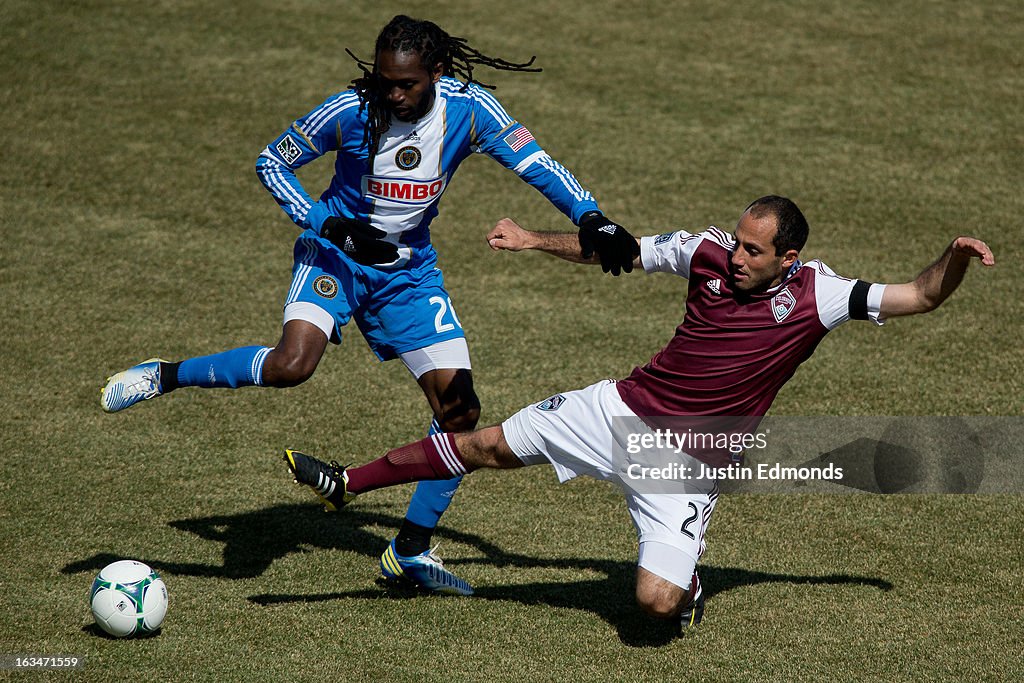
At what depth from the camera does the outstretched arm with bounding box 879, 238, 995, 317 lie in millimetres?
5480

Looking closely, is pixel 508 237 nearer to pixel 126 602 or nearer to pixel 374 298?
pixel 374 298

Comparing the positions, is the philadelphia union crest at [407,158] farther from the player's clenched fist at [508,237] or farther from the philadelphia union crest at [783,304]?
the philadelphia union crest at [783,304]

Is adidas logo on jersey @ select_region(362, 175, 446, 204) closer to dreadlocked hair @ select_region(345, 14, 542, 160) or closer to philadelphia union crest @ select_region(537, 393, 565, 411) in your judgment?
dreadlocked hair @ select_region(345, 14, 542, 160)

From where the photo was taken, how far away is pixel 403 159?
21.3ft

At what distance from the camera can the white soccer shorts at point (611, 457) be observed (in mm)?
5883

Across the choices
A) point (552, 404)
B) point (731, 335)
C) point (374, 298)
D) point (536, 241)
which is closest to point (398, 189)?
point (374, 298)

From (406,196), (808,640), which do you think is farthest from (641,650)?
(406,196)

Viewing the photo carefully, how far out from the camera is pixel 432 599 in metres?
6.46

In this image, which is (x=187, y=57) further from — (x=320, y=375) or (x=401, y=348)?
(x=401, y=348)

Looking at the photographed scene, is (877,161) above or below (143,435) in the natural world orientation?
above

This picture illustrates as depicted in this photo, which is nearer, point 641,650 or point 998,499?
point 641,650

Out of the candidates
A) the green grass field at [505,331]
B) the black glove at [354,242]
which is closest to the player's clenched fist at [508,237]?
the black glove at [354,242]

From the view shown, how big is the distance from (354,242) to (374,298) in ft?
1.51

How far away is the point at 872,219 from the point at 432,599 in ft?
22.6
